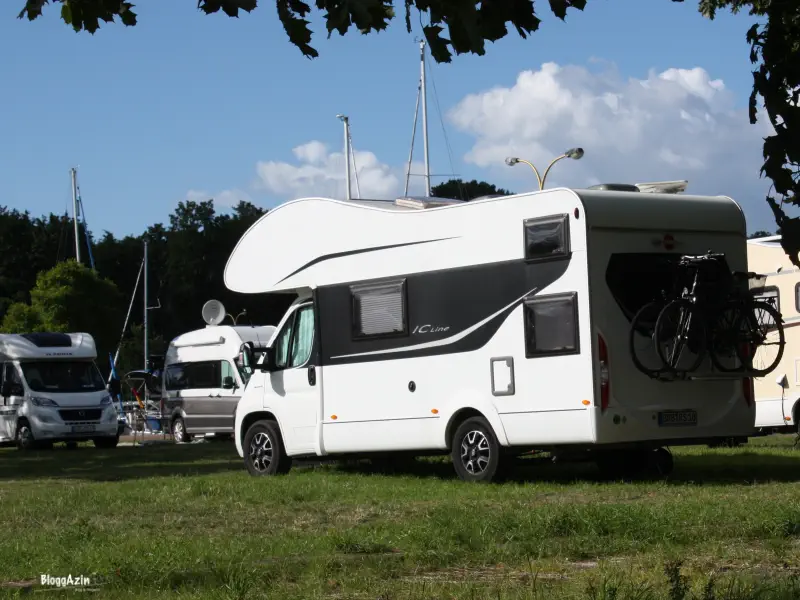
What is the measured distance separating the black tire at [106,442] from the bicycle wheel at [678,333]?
64.8 feet

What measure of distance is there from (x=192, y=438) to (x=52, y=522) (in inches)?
864

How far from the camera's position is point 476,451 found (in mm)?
13922

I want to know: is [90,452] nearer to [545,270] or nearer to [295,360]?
[295,360]

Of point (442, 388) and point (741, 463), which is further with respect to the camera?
point (741, 463)

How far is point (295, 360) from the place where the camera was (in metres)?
16.1

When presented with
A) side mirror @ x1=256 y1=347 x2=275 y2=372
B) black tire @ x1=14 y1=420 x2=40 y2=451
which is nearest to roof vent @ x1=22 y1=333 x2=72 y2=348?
black tire @ x1=14 y1=420 x2=40 y2=451

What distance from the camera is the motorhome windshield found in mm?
29516

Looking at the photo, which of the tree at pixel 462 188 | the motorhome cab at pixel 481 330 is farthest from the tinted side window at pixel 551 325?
the tree at pixel 462 188

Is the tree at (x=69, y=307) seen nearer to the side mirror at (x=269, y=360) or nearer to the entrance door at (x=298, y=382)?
the side mirror at (x=269, y=360)

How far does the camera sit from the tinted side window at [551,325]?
507 inches

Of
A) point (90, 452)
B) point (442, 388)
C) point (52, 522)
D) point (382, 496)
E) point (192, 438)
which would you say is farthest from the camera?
point (192, 438)

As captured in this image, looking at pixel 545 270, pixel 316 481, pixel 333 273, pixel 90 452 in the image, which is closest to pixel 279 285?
pixel 333 273

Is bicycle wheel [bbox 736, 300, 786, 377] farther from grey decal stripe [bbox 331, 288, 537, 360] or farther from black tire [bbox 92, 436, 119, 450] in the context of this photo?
black tire [bbox 92, 436, 119, 450]

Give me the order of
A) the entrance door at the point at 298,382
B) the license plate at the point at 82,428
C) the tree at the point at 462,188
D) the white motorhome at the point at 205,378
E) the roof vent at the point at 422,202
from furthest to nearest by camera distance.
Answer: the tree at the point at 462,188, the white motorhome at the point at 205,378, the license plate at the point at 82,428, the entrance door at the point at 298,382, the roof vent at the point at 422,202
